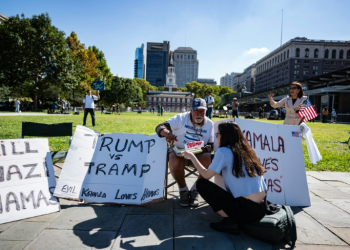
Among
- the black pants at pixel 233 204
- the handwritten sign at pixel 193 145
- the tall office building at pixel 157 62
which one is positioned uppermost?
the tall office building at pixel 157 62

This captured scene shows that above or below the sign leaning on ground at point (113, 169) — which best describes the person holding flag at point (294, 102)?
above

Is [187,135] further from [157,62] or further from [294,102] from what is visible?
[157,62]

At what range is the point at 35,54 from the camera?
98.3ft

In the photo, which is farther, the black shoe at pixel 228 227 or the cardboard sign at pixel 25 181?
the cardboard sign at pixel 25 181

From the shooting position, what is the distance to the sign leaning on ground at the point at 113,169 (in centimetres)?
322

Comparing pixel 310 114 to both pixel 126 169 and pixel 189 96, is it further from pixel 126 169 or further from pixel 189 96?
pixel 189 96

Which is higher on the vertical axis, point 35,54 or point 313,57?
point 313,57

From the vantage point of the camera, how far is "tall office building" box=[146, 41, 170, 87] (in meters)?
187

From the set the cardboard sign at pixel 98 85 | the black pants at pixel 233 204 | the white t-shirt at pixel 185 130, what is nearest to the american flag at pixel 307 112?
the white t-shirt at pixel 185 130

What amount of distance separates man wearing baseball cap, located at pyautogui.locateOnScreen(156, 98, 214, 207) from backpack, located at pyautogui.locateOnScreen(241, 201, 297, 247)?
1.07 meters

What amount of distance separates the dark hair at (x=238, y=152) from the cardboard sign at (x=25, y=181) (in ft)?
7.64

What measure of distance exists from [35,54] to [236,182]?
3442cm

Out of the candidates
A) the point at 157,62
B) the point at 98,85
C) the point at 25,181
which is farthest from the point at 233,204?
the point at 157,62

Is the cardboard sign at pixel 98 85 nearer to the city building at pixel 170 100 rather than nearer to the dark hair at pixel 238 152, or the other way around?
the dark hair at pixel 238 152
